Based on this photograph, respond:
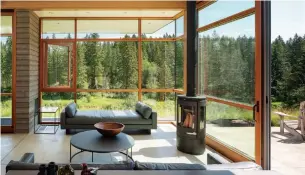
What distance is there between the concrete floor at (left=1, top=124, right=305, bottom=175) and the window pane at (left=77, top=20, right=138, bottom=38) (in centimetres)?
283

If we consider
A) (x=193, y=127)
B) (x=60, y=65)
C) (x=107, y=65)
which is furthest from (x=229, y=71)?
(x=60, y=65)

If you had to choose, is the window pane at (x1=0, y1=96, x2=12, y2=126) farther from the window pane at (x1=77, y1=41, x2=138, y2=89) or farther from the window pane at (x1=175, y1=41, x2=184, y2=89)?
the window pane at (x1=175, y1=41, x2=184, y2=89)

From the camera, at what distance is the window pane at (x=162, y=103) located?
666 centimetres

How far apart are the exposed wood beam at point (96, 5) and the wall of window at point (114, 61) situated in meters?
0.94

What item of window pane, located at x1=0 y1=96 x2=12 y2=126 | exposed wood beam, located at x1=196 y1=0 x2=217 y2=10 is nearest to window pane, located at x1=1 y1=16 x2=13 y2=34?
window pane, located at x1=0 y1=96 x2=12 y2=126

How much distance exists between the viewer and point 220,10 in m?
4.37

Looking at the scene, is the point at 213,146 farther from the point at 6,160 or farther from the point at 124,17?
the point at 124,17

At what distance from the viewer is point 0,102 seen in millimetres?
5566

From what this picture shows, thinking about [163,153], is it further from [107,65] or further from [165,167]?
[107,65]

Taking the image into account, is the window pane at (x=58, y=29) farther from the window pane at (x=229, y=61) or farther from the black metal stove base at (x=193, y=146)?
the black metal stove base at (x=193, y=146)

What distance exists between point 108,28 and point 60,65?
169 cm

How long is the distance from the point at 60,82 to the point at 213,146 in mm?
4411

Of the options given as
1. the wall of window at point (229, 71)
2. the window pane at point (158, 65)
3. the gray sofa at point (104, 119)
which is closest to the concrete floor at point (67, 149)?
the gray sofa at point (104, 119)

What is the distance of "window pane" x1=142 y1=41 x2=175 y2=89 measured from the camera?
6.64 metres
